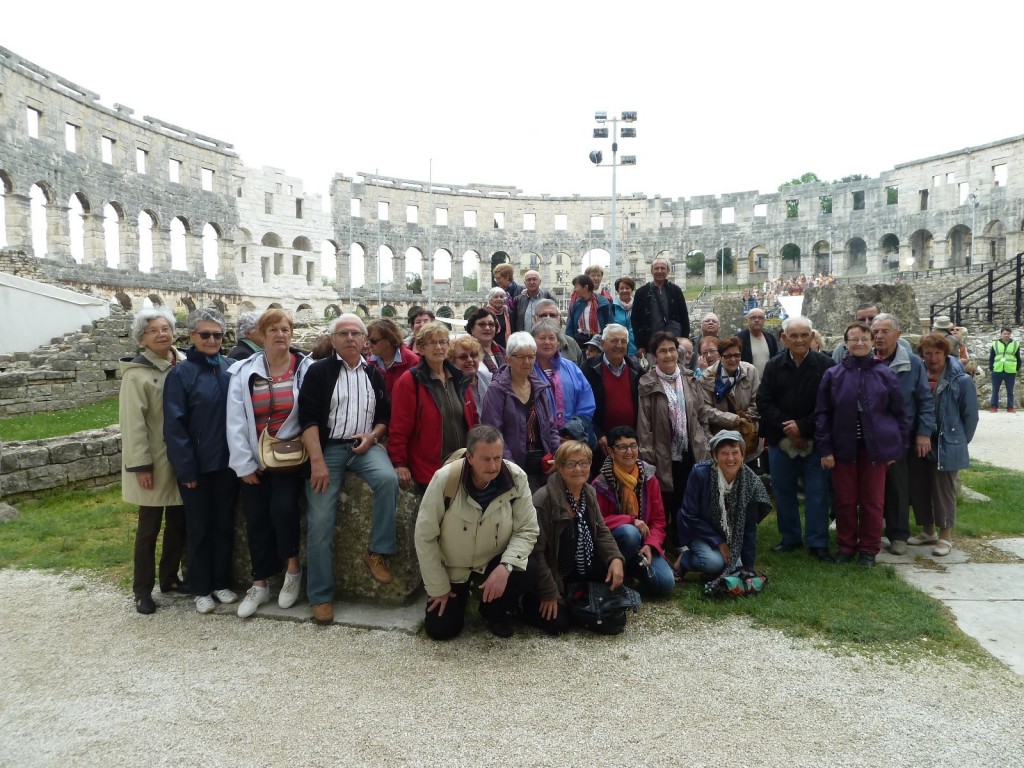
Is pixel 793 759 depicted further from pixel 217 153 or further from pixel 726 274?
pixel 726 274

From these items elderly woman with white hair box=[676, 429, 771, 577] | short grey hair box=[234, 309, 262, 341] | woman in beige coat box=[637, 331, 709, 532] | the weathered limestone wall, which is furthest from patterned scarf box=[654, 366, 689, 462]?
the weathered limestone wall

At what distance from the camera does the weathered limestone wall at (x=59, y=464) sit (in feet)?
22.6

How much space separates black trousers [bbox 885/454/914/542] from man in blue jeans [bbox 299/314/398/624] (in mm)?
4185

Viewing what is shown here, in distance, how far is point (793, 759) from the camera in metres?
2.76

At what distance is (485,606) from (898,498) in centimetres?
376

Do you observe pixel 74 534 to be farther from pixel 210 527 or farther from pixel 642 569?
pixel 642 569

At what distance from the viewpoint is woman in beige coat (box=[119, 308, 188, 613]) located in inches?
169

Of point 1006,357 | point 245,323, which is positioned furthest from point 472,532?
point 1006,357

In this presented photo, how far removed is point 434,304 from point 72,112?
2258 cm

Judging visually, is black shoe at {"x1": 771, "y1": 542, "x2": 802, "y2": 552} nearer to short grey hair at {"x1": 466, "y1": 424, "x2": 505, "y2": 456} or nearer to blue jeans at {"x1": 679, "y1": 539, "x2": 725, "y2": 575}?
blue jeans at {"x1": 679, "y1": 539, "x2": 725, "y2": 575}

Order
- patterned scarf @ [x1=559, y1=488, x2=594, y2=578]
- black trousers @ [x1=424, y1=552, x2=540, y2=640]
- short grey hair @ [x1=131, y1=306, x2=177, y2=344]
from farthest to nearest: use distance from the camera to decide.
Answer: short grey hair @ [x1=131, y1=306, x2=177, y2=344] → patterned scarf @ [x1=559, y1=488, x2=594, y2=578] → black trousers @ [x1=424, y1=552, x2=540, y2=640]

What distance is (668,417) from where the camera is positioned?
508cm

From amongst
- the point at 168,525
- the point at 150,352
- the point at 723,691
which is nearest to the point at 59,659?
the point at 168,525

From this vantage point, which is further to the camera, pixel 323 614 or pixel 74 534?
pixel 74 534
